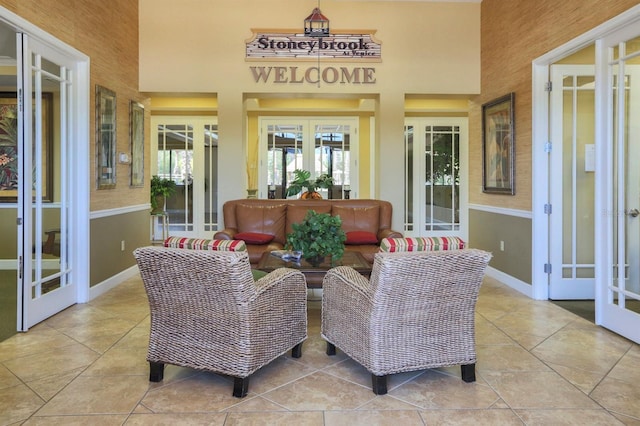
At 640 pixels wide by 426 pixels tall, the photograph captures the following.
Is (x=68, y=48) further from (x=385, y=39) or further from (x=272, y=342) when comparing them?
(x=385, y=39)

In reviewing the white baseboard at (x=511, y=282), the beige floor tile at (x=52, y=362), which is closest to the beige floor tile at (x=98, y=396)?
the beige floor tile at (x=52, y=362)

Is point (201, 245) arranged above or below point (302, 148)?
below

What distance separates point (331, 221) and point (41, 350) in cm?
229

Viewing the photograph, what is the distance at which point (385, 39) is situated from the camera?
18.7 feet

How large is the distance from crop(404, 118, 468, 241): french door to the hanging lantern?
172 inches

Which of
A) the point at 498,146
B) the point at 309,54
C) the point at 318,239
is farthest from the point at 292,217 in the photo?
the point at 498,146

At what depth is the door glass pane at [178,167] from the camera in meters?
8.54

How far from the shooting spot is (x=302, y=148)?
26.8ft

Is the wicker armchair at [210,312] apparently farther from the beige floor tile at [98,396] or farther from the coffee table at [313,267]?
the coffee table at [313,267]

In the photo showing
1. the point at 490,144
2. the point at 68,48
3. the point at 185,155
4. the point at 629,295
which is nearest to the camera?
the point at 629,295

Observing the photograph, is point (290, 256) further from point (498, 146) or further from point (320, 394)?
point (498, 146)

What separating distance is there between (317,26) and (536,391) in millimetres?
3794

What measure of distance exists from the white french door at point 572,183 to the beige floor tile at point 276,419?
338 centimetres

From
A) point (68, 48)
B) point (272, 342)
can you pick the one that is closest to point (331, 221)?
point (272, 342)
